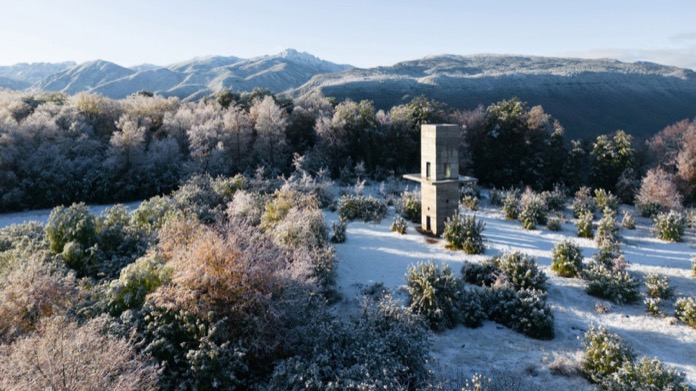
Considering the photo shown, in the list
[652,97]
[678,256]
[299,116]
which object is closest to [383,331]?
[678,256]

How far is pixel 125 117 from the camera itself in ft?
66.8

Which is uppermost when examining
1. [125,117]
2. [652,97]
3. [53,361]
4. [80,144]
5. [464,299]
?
[652,97]

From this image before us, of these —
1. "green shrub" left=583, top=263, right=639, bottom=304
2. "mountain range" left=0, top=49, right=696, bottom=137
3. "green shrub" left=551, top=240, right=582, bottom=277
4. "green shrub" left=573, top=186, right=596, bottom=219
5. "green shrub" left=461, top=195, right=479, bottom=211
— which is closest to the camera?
"green shrub" left=583, top=263, right=639, bottom=304

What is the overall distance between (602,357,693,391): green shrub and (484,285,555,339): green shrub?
2177 millimetres

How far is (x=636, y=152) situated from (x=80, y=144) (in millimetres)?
29180

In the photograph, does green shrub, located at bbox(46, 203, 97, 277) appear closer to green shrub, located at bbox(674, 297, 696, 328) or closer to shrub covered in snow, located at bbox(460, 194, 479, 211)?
green shrub, located at bbox(674, 297, 696, 328)

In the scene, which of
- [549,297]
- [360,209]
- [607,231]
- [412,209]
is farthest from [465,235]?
[607,231]

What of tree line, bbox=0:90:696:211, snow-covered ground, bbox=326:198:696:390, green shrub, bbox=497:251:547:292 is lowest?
snow-covered ground, bbox=326:198:696:390

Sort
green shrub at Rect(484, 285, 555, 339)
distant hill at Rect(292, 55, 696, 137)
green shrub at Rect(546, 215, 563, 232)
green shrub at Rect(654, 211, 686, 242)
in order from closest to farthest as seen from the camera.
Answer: green shrub at Rect(484, 285, 555, 339)
green shrub at Rect(654, 211, 686, 242)
green shrub at Rect(546, 215, 563, 232)
distant hill at Rect(292, 55, 696, 137)

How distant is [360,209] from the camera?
638 inches

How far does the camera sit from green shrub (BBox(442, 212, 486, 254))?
12641mm

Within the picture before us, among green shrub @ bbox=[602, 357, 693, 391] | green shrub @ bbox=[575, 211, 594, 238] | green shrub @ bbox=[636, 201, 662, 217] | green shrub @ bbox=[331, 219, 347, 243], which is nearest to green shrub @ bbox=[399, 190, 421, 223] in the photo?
green shrub @ bbox=[331, 219, 347, 243]

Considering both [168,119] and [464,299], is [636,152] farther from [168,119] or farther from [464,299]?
[168,119]

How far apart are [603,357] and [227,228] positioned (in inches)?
281
